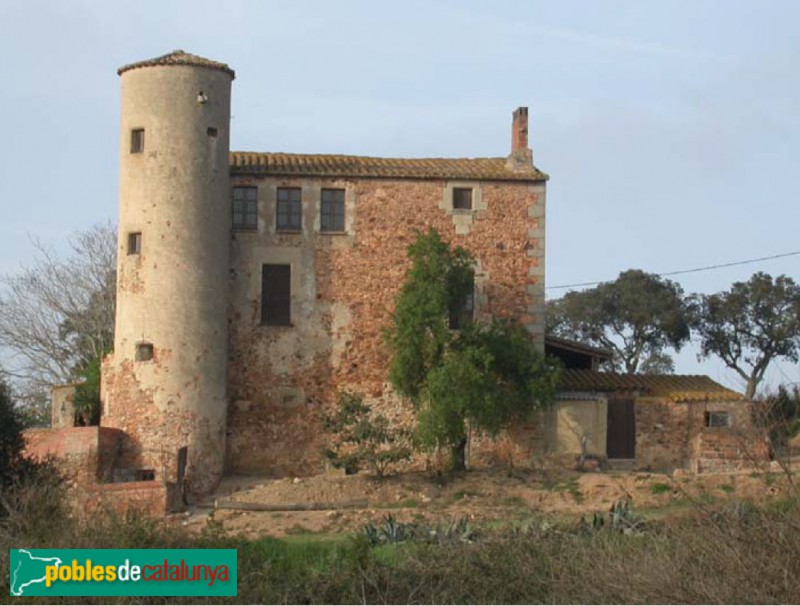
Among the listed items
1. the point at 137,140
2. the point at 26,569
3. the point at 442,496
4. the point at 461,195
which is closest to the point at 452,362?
the point at 442,496

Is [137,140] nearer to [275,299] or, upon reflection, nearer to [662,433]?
[275,299]

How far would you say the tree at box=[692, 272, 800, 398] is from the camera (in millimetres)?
52438

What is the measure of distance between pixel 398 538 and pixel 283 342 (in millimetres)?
9877

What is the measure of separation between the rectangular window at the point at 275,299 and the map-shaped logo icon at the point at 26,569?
46.3 feet

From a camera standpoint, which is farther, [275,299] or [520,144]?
[520,144]

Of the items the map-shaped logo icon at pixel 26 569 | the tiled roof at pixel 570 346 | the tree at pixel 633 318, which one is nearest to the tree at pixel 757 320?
the tree at pixel 633 318

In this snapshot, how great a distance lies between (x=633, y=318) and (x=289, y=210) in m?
25.8

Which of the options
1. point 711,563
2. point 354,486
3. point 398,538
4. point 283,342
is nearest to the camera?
point 711,563

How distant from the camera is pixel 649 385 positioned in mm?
33031

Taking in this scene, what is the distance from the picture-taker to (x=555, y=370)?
1220 inches

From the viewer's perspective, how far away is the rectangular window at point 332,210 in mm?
32125

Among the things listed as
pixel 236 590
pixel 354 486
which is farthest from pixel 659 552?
pixel 354 486

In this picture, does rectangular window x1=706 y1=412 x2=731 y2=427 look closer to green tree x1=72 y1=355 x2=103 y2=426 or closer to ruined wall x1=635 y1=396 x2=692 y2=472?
ruined wall x1=635 y1=396 x2=692 y2=472

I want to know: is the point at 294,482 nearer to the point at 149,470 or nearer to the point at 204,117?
the point at 149,470
